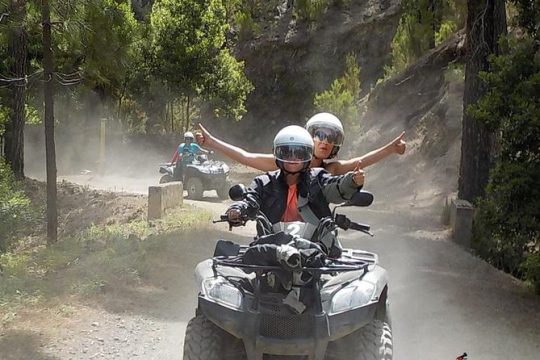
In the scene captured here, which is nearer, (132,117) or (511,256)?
(511,256)

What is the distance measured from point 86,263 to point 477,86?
289 inches

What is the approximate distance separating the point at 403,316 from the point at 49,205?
24.7 ft

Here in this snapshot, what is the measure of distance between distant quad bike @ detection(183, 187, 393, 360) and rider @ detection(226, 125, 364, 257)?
153 millimetres

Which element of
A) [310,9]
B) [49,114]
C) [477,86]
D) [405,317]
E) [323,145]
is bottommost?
[405,317]

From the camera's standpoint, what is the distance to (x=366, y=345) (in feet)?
13.8

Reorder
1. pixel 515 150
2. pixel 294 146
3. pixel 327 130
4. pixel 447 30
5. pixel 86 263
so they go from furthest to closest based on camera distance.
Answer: pixel 447 30 → pixel 86 263 → pixel 515 150 → pixel 327 130 → pixel 294 146

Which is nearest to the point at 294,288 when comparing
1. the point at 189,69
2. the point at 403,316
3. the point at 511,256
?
the point at 403,316

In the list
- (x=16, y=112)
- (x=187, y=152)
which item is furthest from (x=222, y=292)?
(x=16, y=112)

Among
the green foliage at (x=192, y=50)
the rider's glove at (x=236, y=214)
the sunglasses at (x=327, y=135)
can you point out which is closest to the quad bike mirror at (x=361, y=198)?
the rider's glove at (x=236, y=214)

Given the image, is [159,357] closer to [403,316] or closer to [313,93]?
[403,316]

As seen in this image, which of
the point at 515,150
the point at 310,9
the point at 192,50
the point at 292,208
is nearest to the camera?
the point at 292,208

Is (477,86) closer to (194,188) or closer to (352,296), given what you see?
(194,188)

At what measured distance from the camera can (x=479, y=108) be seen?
7887 millimetres

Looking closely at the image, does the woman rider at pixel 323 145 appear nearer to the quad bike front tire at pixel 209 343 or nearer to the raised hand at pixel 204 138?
the raised hand at pixel 204 138
